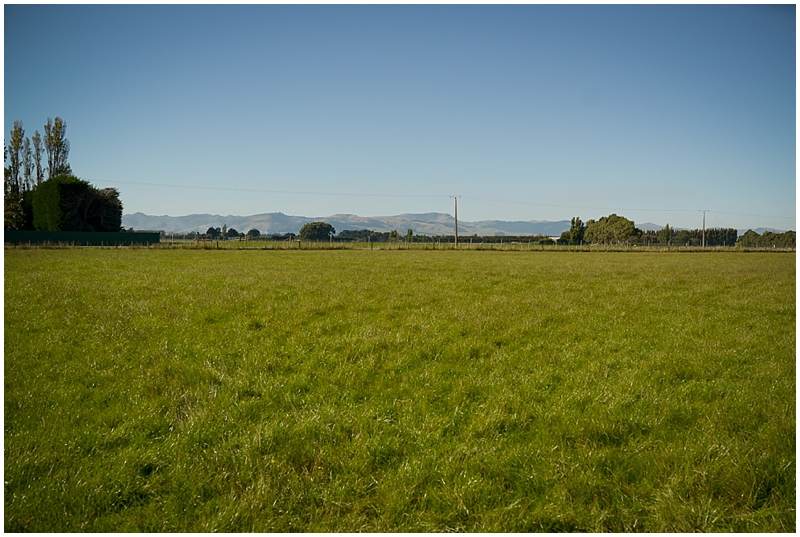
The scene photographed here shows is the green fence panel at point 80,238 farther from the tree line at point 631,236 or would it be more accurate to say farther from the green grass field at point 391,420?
the tree line at point 631,236

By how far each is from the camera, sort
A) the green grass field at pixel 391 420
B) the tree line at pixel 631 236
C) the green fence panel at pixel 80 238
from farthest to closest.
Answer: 1. the tree line at pixel 631 236
2. the green fence panel at pixel 80 238
3. the green grass field at pixel 391 420

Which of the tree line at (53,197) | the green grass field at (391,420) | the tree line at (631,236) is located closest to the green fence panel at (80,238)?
the tree line at (53,197)

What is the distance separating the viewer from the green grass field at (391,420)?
472 centimetres

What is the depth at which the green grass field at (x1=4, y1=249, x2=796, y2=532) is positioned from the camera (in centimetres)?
472

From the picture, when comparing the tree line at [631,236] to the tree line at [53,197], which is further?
the tree line at [631,236]

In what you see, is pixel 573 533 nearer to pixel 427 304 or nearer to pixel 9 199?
pixel 427 304

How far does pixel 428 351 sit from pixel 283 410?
355 cm

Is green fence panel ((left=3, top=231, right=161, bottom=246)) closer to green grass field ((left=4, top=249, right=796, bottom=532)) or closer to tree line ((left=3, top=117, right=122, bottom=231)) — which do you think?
tree line ((left=3, top=117, right=122, bottom=231))

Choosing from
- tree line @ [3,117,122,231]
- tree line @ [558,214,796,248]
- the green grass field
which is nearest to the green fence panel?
tree line @ [3,117,122,231]

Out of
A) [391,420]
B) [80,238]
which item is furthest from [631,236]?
[391,420]

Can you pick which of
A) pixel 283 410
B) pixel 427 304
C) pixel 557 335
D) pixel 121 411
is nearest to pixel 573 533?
pixel 283 410

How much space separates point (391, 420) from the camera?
6.65 metres

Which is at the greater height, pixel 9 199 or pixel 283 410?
pixel 9 199

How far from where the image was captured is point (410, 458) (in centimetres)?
564
